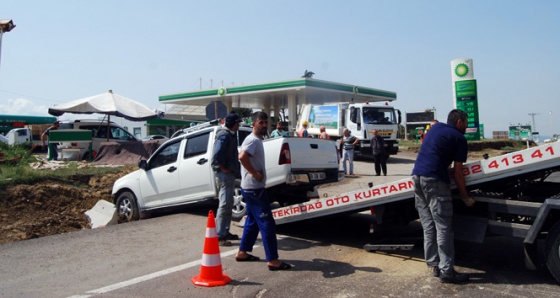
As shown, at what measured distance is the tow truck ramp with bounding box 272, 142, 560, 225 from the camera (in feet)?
15.5

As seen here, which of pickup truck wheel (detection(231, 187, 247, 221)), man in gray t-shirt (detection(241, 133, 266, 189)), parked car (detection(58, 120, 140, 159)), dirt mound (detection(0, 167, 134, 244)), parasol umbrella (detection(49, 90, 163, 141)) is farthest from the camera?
parked car (detection(58, 120, 140, 159))

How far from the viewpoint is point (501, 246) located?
645cm

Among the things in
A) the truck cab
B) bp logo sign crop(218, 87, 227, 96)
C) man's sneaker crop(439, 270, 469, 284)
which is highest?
bp logo sign crop(218, 87, 227, 96)

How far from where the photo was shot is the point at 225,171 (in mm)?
6734

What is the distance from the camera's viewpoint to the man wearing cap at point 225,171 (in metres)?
6.68

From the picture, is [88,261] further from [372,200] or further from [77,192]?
[77,192]

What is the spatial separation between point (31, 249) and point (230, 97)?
85.7 feet

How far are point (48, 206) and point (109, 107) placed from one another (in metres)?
8.35

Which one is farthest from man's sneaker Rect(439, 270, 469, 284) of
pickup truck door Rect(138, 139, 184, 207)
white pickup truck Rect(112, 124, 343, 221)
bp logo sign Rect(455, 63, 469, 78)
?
bp logo sign Rect(455, 63, 469, 78)

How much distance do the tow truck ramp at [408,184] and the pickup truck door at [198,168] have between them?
190cm

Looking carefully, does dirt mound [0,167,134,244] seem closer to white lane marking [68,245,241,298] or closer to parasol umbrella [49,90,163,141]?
white lane marking [68,245,241,298]

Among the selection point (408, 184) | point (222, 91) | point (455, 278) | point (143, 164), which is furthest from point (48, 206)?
point (222, 91)

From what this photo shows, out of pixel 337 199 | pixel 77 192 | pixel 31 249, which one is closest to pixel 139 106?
pixel 77 192

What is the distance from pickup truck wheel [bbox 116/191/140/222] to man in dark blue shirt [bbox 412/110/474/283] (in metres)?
6.23
